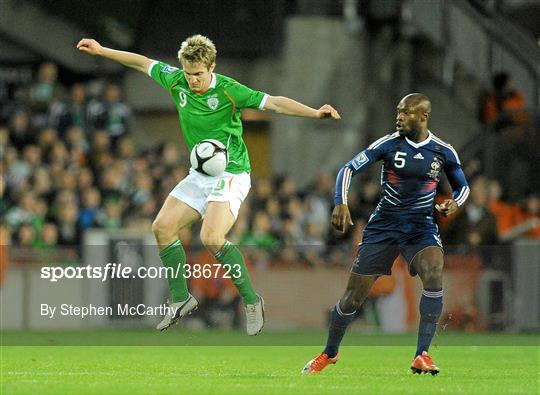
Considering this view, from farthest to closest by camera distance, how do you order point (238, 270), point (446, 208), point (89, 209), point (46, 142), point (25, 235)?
1. point (46, 142)
2. point (89, 209)
3. point (25, 235)
4. point (238, 270)
5. point (446, 208)

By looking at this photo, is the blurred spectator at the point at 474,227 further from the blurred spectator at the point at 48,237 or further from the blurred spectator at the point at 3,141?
the blurred spectator at the point at 3,141

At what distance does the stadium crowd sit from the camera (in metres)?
20.1

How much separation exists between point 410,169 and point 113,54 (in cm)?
270

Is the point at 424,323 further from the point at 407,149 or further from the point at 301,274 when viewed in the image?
the point at 301,274

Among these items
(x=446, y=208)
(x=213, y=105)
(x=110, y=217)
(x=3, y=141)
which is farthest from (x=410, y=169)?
(x=3, y=141)

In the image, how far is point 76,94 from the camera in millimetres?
22828

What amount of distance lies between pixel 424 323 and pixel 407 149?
54.2 inches

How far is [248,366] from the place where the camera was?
42.9ft

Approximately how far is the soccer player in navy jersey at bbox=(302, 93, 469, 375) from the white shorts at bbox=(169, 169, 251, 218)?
1.25 metres

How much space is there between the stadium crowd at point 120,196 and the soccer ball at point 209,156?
7.11 metres

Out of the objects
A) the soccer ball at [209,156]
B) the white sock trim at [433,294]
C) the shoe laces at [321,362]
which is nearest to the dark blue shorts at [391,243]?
the white sock trim at [433,294]

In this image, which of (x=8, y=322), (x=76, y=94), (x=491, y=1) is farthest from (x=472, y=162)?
(x=8, y=322)

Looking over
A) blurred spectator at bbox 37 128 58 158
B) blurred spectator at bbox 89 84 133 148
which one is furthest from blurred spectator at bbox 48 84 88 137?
blurred spectator at bbox 37 128 58 158

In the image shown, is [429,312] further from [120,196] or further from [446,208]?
[120,196]
